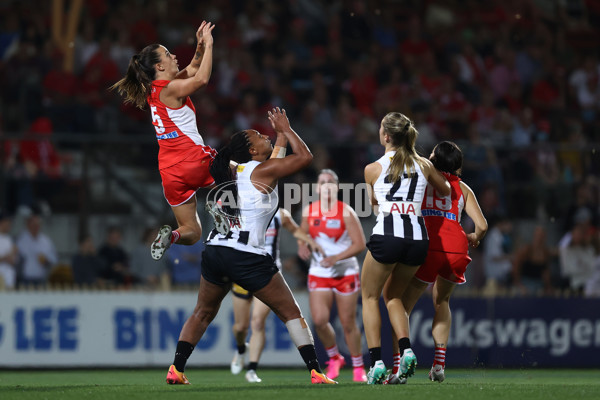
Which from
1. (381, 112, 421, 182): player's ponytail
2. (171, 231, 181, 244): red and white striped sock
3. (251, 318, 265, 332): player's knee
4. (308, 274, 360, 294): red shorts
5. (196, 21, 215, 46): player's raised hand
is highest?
(196, 21, 215, 46): player's raised hand

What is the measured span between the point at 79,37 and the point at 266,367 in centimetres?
675

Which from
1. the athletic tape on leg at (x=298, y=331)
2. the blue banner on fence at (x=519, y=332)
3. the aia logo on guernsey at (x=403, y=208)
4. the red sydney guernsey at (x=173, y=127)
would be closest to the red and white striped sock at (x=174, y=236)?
the red sydney guernsey at (x=173, y=127)

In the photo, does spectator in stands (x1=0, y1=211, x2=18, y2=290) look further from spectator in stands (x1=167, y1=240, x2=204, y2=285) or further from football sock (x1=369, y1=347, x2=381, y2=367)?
football sock (x1=369, y1=347, x2=381, y2=367)

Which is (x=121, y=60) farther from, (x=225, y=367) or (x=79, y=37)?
(x=225, y=367)

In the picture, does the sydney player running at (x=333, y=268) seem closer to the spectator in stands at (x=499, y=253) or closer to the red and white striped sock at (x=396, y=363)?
the red and white striped sock at (x=396, y=363)

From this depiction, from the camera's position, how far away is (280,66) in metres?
18.0

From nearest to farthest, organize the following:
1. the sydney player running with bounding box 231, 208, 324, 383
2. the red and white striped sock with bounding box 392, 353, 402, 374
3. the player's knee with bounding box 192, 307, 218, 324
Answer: the player's knee with bounding box 192, 307, 218, 324, the red and white striped sock with bounding box 392, 353, 402, 374, the sydney player running with bounding box 231, 208, 324, 383

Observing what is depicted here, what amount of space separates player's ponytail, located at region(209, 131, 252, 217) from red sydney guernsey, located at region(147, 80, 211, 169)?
704 mm

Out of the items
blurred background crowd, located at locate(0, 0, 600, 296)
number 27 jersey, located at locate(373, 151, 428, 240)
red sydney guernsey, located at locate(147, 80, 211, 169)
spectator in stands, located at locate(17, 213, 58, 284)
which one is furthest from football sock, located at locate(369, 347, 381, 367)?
spectator in stands, located at locate(17, 213, 58, 284)

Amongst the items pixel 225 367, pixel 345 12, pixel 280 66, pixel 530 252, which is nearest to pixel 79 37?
pixel 280 66

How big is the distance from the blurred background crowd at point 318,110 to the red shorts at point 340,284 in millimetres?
1932

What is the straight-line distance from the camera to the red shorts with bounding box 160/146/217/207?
9.53 m

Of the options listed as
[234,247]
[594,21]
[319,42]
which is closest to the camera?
[234,247]

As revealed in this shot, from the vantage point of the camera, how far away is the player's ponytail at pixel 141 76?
9.48 metres
